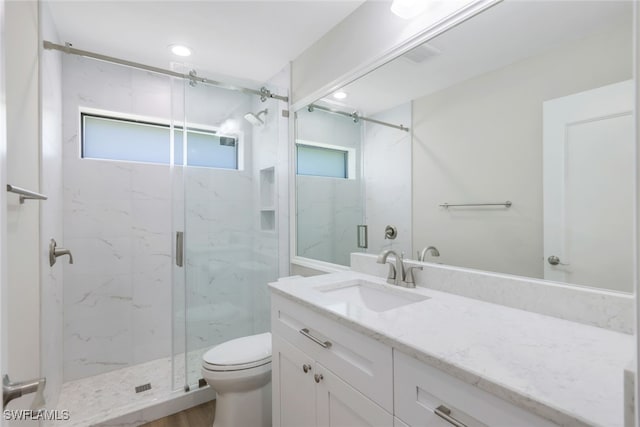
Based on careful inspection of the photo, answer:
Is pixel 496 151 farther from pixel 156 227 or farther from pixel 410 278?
pixel 156 227

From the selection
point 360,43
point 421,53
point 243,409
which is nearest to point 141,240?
point 243,409

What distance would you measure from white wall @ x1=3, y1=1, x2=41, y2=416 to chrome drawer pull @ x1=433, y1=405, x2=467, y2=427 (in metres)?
1.26

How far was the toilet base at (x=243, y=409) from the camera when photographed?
1.63 m

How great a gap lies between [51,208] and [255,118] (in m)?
1.46

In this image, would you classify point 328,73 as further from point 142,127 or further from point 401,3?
point 142,127

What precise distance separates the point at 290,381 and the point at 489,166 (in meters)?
1.27

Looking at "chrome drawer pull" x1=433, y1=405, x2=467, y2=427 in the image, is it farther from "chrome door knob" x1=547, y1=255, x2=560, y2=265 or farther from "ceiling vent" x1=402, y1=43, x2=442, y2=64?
"ceiling vent" x1=402, y1=43, x2=442, y2=64

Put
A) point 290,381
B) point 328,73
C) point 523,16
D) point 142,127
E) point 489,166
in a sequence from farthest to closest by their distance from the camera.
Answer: point 142,127 < point 328,73 < point 290,381 < point 489,166 < point 523,16

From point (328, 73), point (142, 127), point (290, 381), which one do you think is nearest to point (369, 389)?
point (290, 381)

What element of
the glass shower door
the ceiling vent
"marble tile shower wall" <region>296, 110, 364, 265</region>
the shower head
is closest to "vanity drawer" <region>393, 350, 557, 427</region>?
"marble tile shower wall" <region>296, 110, 364, 265</region>

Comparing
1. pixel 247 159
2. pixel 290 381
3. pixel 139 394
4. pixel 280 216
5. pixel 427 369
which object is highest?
pixel 247 159

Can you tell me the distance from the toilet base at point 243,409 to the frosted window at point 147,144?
4.98ft

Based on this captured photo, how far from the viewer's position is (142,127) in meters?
2.67

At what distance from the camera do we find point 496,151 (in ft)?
3.97
